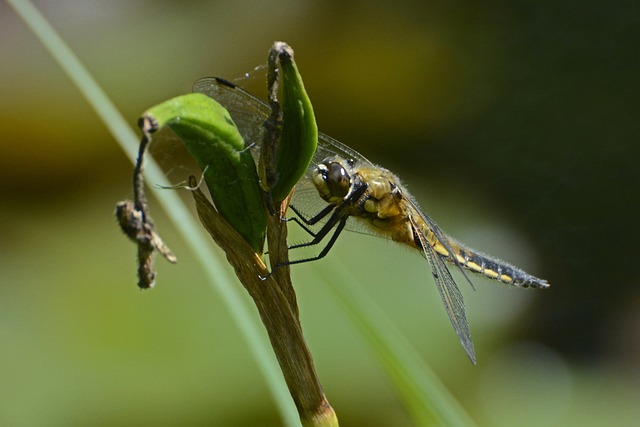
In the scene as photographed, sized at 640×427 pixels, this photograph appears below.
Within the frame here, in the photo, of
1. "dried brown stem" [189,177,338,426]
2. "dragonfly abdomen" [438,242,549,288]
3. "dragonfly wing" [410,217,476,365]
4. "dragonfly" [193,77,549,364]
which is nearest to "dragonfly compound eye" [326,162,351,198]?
"dragonfly" [193,77,549,364]

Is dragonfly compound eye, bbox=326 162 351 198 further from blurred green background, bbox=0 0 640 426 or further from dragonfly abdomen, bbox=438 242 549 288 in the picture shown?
dragonfly abdomen, bbox=438 242 549 288

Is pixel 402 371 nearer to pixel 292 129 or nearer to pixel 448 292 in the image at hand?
pixel 292 129

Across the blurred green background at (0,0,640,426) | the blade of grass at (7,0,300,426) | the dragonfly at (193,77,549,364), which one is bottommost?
the blurred green background at (0,0,640,426)

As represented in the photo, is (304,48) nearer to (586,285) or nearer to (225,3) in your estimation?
(225,3)

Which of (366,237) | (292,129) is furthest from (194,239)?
(366,237)

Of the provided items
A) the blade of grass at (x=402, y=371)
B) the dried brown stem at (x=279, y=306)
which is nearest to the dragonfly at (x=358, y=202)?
the blade of grass at (x=402, y=371)

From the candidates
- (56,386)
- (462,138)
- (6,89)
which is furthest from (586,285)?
(6,89)

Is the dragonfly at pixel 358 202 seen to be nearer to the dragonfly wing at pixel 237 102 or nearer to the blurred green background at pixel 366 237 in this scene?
the dragonfly wing at pixel 237 102
